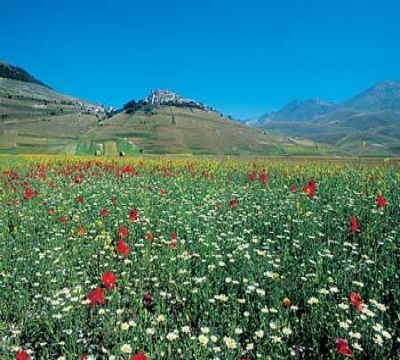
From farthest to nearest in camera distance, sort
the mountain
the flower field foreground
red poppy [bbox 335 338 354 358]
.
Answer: the mountain, the flower field foreground, red poppy [bbox 335 338 354 358]

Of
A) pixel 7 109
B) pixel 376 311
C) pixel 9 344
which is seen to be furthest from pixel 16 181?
pixel 7 109

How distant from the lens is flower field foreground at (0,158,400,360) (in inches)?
151

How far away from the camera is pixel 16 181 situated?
16375 mm

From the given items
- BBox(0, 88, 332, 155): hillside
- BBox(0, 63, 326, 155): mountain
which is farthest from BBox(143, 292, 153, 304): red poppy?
BBox(0, 63, 326, 155): mountain

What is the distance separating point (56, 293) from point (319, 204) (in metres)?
7.20

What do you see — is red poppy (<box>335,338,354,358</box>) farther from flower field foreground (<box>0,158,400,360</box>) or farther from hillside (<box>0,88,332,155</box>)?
hillside (<box>0,88,332,155</box>)

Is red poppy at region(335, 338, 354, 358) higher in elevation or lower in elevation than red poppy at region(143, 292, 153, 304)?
higher

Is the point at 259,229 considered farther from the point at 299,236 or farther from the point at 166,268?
the point at 166,268

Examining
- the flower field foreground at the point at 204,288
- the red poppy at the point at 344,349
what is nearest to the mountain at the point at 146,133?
the flower field foreground at the point at 204,288

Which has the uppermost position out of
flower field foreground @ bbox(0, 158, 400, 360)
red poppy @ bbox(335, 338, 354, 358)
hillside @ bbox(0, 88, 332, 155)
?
hillside @ bbox(0, 88, 332, 155)

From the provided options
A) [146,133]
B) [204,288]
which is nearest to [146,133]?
[146,133]

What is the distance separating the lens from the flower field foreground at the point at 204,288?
3838 mm

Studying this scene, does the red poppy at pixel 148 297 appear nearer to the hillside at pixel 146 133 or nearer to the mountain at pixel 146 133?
the hillside at pixel 146 133

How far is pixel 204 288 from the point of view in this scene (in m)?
5.07
